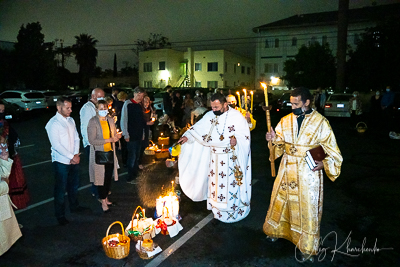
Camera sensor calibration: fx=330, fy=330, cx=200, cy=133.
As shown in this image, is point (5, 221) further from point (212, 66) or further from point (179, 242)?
point (212, 66)

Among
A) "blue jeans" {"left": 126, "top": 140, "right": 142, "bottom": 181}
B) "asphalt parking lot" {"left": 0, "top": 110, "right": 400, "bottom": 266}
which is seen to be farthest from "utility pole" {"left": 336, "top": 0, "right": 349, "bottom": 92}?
"blue jeans" {"left": 126, "top": 140, "right": 142, "bottom": 181}

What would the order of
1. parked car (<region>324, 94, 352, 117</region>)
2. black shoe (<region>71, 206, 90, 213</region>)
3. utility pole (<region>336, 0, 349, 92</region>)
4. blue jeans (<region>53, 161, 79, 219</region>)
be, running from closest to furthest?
1. blue jeans (<region>53, 161, 79, 219</region>)
2. black shoe (<region>71, 206, 90, 213</region>)
3. parked car (<region>324, 94, 352, 117</region>)
4. utility pole (<region>336, 0, 349, 92</region>)

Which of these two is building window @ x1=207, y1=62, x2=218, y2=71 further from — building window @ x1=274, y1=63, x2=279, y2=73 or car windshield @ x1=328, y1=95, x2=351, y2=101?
car windshield @ x1=328, y1=95, x2=351, y2=101

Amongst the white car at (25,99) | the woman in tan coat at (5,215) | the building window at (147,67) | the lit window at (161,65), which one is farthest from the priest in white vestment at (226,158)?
the building window at (147,67)

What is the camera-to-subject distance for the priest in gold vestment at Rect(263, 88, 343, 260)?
13.2 feet

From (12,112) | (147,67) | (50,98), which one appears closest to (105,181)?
(12,112)

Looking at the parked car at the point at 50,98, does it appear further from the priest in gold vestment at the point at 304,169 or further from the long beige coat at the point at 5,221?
the priest in gold vestment at the point at 304,169

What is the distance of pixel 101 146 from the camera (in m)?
5.38

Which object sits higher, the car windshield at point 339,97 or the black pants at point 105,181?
the car windshield at point 339,97

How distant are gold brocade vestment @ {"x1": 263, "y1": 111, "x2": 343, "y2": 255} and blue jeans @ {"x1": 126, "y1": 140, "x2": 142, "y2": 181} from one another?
4.06 m

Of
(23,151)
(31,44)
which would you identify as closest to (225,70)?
(31,44)

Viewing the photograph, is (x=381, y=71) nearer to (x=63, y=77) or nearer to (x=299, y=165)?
(x=299, y=165)

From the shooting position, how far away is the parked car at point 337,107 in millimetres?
19359

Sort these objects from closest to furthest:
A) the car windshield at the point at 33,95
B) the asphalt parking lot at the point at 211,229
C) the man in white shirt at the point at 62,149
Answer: the asphalt parking lot at the point at 211,229, the man in white shirt at the point at 62,149, the car windshield at the point at 33,95
